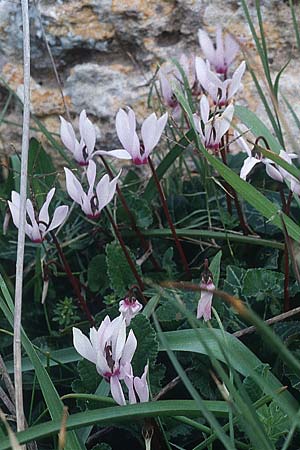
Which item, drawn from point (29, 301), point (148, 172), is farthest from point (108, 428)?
point (148, 172)

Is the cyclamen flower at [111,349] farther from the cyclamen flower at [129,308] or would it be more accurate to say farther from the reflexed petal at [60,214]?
the reflexed petal at [60,214]

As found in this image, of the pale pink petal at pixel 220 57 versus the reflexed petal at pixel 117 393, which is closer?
the reflexed petal at pixel 117 393

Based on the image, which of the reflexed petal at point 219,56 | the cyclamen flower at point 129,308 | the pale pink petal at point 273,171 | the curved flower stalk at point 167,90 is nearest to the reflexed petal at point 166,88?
the curved flower stalk at point 167,90

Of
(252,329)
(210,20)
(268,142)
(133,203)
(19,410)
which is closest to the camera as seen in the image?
(19,410)

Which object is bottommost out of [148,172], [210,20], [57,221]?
[148,172]

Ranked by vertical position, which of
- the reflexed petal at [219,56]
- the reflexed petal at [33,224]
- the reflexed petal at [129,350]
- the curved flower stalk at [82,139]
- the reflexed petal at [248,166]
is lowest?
the reflexed petal at [129,350]

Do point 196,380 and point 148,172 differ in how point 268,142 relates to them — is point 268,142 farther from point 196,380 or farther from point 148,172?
point 148,172

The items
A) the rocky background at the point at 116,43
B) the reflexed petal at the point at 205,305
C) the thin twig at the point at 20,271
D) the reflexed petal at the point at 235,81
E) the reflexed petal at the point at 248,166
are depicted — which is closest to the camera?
the thin twig at the point at 20,271
